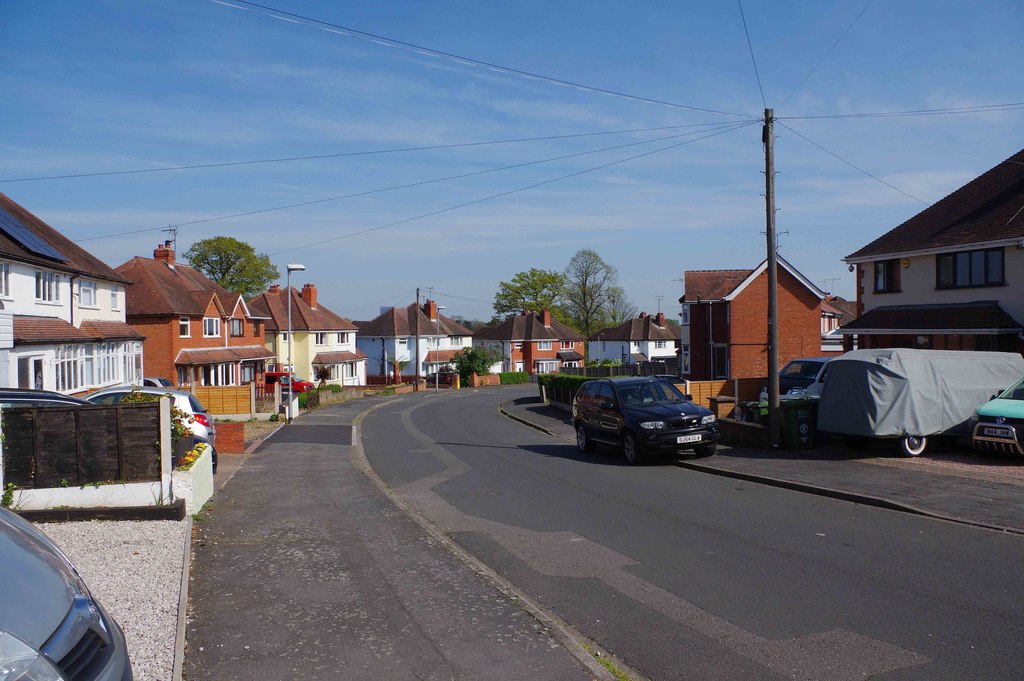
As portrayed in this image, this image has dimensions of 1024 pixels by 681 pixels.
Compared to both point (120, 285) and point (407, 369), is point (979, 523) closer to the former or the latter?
point (120, 285)

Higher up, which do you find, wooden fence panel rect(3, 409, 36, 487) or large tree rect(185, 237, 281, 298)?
large tree rect(185, 237, 281, 298)

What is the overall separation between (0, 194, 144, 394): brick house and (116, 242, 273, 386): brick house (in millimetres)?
5657

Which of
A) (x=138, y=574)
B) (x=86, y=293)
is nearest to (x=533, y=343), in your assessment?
(x=86, y=293)

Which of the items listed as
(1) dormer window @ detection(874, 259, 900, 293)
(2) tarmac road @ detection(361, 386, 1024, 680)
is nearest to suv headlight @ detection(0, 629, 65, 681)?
(2) tarmac road @ detection(361, 386, 1024, 680)

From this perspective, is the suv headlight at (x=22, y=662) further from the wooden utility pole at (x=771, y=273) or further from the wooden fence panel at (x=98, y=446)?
the wooden utility pole at (x=771, y=273)

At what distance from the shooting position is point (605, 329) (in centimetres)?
9925

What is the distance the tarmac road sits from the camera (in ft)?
19.4

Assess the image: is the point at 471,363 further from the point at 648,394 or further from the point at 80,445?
the point at 80,445

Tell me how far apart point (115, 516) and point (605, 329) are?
9056 cm

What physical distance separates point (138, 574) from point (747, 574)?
19.6 feet

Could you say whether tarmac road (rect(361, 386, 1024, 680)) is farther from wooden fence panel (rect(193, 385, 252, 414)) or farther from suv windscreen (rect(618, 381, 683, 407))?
wooden fence panel (rect(193, 385, 252, 414))

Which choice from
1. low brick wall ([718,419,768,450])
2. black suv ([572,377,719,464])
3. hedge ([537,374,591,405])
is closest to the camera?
black suv ([572,377,719,464])

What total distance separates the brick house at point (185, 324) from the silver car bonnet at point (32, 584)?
35500mm

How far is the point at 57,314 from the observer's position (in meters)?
26.5
